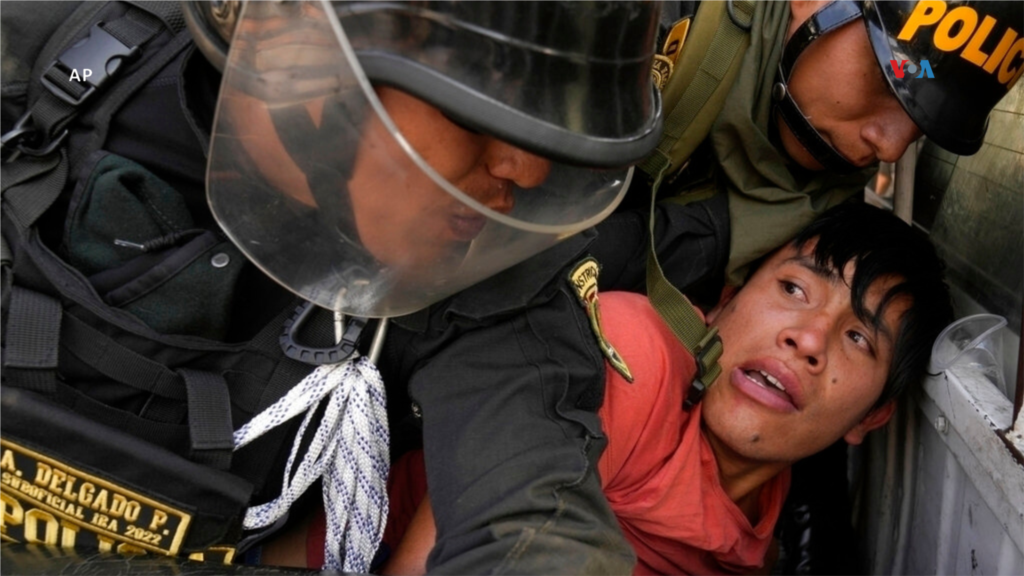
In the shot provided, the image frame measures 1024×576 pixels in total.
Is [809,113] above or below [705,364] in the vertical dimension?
above

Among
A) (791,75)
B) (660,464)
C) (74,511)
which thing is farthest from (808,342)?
(74,511)

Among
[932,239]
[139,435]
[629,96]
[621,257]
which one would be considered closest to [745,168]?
[621,257]

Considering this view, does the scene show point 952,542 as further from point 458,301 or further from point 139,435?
point 139,435

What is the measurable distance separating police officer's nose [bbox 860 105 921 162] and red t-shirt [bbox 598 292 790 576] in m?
0.53

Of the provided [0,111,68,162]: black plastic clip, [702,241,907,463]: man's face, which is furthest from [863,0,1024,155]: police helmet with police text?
[0,111,68,162]: black plastic clip

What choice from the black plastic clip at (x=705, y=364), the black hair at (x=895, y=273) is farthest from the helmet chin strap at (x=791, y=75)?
the black plastic clip at (x=705, y=364)

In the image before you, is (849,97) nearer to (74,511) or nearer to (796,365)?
(796,365)

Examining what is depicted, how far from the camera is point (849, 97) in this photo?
1948 millimetres

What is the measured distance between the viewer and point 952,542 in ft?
5.84

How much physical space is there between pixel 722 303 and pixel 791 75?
502 millimetres

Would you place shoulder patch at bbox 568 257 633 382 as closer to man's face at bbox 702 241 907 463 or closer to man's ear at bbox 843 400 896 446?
man's face at bbox 702 241 907 463

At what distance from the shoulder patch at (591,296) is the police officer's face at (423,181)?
34 centimetres

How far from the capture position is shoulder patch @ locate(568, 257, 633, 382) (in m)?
1.58

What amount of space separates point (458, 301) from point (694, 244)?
0.78m
